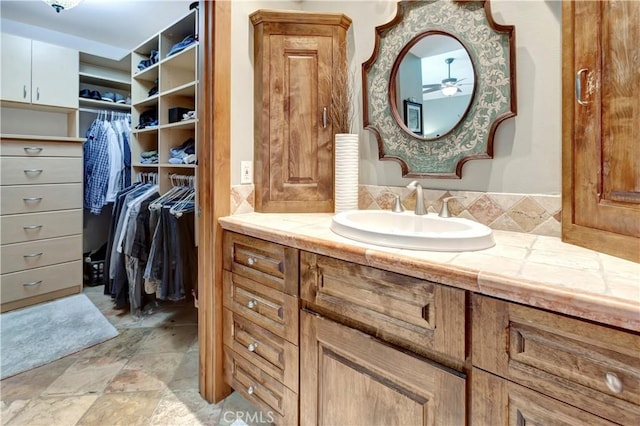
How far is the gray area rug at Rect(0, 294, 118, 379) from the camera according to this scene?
1885mm

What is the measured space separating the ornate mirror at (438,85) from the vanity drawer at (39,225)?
2.71 metres

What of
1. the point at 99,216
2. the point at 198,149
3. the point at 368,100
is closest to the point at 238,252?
the point at 198,149

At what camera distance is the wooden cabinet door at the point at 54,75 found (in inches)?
106

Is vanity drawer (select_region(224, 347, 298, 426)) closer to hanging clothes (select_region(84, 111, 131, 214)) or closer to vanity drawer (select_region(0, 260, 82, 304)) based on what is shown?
vanity drawer (select_region(0, 260, 82, 304))

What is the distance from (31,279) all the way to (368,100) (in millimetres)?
2954

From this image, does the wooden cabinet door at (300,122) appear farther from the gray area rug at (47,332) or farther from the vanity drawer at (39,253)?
A: the vanity drawer at (39,253)

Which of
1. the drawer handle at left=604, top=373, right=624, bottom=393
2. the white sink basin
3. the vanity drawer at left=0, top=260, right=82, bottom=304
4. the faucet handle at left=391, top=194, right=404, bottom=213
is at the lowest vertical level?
the vanity drawer at left=0, top=260, right=82, bottom=304

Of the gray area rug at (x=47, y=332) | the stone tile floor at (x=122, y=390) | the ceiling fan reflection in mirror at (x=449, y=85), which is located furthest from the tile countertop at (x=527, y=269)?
the gray area rug at (x=47, y=332)

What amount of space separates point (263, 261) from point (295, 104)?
818 millimetres

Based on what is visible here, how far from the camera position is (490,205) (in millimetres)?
1254

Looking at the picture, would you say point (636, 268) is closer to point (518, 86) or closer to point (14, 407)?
point (518, 86)

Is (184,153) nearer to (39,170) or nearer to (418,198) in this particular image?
(39,170)

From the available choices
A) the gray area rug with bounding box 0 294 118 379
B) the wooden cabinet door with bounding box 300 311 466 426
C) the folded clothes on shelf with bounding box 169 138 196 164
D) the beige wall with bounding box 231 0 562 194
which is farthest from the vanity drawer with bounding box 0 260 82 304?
the wooden cabinet door with bounding box 300 311 466 426

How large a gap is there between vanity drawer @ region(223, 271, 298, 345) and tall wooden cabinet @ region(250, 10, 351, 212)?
407mm
